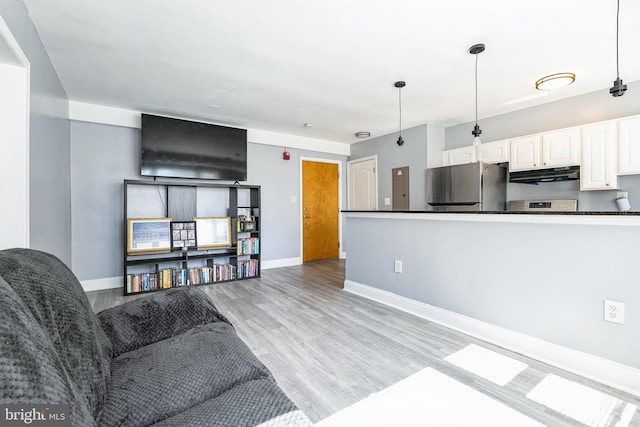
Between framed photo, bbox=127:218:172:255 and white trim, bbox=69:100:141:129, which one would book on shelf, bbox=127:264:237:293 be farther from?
white trim, bbox=69:100:141:129

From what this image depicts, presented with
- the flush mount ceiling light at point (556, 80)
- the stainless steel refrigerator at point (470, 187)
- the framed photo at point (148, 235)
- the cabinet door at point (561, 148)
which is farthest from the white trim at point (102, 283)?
the cabinet door at point (561, 148)

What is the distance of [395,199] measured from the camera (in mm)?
5262

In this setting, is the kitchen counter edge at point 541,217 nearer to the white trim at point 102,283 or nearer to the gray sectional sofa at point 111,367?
the gray sectional sofa at point 111,367

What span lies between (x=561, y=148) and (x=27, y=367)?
4656 millimetres

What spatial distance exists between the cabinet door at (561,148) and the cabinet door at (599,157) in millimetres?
72

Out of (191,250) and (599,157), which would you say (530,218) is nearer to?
(599,157)

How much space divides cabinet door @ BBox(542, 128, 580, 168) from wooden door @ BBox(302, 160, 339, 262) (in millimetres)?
3552

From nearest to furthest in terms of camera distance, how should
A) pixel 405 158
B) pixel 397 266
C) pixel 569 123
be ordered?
pixel 397 266, pixel 569 123, pixel 405 158

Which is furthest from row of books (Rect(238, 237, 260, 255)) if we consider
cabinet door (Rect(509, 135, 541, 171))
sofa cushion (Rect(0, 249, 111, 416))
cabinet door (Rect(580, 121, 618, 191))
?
cabinet door (Rect(580, 121, 618, 191))

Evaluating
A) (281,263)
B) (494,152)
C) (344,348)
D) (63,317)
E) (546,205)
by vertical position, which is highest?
(494,152)

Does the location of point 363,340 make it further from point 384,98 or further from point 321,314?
point 384,98

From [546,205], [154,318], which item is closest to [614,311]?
[546,205]

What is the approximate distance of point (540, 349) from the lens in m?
2.04

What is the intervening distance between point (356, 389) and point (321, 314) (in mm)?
1215
